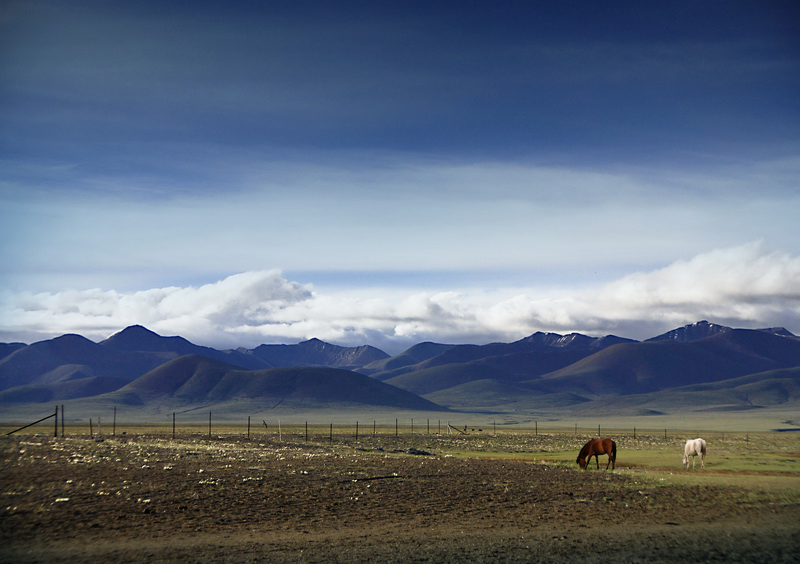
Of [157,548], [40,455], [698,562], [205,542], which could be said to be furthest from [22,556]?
[40,455]

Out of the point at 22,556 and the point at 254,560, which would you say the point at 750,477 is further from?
the point at 22,556

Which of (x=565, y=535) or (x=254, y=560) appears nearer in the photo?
(x=254, y=560)

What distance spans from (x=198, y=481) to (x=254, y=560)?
14385 millimetres

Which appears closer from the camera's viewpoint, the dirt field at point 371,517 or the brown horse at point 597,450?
the dirt field at point 371,517

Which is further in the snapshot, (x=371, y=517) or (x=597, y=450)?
(x=597, y=450)

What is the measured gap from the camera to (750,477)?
37.4 m

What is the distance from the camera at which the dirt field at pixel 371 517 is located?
64.4 ft

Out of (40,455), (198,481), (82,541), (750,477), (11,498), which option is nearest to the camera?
(82,541)

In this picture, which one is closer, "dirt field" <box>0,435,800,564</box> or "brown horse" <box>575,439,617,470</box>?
"dirt field" <box>0,435,800,564</box>

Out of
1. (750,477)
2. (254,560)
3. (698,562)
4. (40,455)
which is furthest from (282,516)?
(40,455)

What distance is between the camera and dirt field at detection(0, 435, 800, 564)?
19641mm

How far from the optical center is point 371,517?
24.4 m

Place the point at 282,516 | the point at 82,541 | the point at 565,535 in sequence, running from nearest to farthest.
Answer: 1. the point at 82,541
2. the point at 565,535
3. the point at 282,516

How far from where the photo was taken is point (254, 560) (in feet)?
60.8
